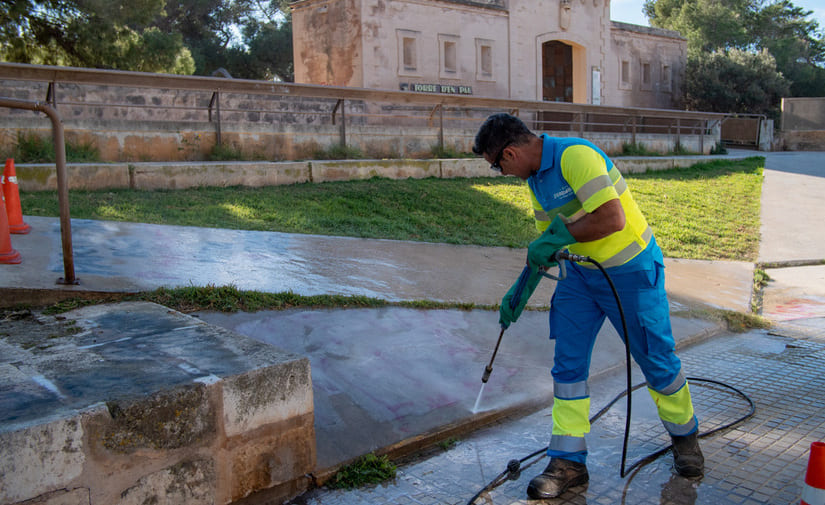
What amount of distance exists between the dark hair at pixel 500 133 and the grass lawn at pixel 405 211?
4860 millimetres

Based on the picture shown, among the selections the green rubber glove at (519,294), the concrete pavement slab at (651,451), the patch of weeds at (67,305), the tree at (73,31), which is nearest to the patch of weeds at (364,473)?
the concrete pavement slab at (651,451)

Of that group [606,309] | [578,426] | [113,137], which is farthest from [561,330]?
[113,137]

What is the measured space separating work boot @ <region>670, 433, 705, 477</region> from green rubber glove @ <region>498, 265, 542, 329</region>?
1.01m

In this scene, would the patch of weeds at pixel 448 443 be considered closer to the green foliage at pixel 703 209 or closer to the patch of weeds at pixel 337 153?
the green foliage at pixel 703 209

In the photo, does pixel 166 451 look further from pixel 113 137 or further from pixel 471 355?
pixel 113 137

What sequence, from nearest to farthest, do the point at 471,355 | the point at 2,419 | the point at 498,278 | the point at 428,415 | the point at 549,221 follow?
the point at 2,419 < the point at 549,221 < the point at 428,415 < the point at 471,355 < the point at 498,278

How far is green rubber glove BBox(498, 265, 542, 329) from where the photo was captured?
3.35 metres

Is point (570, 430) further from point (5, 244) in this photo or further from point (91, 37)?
point (91, 37)

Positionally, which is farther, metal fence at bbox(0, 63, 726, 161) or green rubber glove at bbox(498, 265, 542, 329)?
metal fence at bbox(0, 63, 726, 161)

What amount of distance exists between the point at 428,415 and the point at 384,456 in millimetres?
522

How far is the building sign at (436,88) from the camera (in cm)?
2241

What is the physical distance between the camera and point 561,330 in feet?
11.1

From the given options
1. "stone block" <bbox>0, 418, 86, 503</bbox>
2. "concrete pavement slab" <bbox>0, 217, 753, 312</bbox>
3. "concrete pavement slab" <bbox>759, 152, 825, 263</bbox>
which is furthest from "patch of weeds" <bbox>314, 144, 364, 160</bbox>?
"stone block" <bbox>0, 418, 86, 503</bbox>

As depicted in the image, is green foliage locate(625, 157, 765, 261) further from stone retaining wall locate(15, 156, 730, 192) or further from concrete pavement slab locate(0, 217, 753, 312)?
stone retaining wall locate(15, 156, 730, 192)
